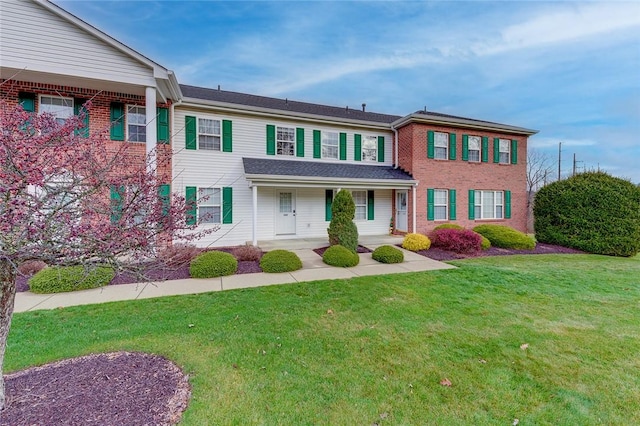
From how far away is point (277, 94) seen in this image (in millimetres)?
16906

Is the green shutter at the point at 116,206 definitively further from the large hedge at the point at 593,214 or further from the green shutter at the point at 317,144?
the large hedge at the point at 593,214

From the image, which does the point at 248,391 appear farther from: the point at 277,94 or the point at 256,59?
the point at 277,94

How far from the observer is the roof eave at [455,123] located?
41.9ft

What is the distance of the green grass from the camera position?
8.20ft

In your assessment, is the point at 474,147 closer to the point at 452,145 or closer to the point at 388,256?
the point at 452,145

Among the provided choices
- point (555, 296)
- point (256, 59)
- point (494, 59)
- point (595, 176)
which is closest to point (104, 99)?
point (256, 59)

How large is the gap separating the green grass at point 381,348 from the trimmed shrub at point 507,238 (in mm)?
5379

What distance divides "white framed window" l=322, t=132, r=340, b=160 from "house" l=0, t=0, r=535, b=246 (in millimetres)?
48

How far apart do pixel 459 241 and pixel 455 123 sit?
6.31m

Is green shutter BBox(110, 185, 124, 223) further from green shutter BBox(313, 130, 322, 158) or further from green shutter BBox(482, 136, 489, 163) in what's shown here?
green shutter BBox(482, 136, 489, 163)

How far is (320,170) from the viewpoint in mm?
12039

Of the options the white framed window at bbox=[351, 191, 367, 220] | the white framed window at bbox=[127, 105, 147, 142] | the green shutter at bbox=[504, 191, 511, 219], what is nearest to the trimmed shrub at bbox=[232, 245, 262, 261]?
the white framed window at bbox=[127, 105, 147, 142]

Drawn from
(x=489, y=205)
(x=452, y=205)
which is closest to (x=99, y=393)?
(x=452, y=205)

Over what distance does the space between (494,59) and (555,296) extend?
1237 centimetres
